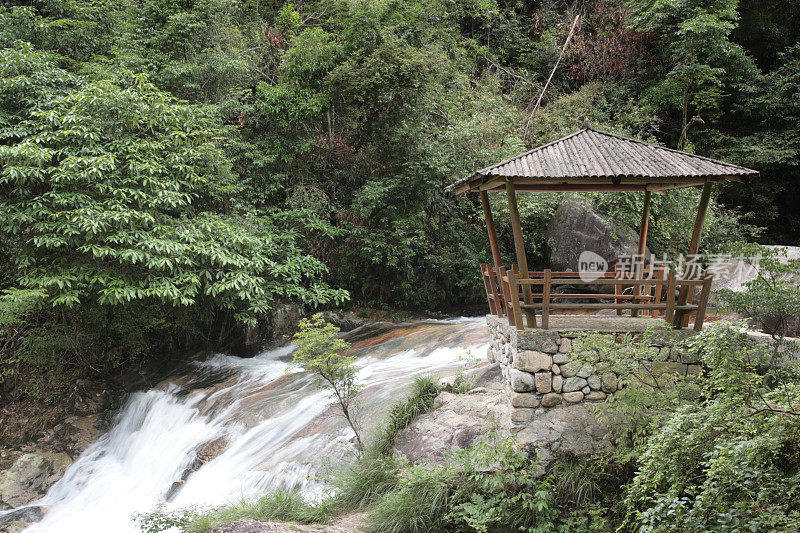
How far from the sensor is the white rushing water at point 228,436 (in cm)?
658

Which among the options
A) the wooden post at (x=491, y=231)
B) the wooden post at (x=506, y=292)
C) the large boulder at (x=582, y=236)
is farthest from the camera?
the large boulder at (x=582, y=236)

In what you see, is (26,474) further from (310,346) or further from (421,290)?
(421,290)

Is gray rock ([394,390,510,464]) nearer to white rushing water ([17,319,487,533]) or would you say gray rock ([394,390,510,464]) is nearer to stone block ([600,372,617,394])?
white rushing water ([17,319,487,533])

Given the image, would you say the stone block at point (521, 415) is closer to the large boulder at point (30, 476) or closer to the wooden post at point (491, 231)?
the wooden post at point (491, 231)

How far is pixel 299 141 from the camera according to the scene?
12734 mm

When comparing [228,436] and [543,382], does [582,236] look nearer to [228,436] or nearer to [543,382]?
[543,382]

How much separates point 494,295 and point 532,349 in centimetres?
164

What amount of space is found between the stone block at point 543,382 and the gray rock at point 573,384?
169 mm

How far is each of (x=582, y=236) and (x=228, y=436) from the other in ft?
27.6

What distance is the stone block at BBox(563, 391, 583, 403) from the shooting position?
5.66m

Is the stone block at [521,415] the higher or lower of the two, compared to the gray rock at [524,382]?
lower

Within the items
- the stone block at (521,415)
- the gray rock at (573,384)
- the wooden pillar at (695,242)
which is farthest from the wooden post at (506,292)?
the wooden pillar at (695,242)

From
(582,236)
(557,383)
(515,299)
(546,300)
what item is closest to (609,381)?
(557,383)

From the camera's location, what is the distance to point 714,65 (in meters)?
13.8
